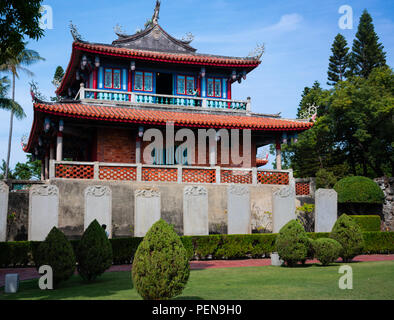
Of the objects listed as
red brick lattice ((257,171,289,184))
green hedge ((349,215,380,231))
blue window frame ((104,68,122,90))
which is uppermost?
blue window frame ((104,68,122,90))

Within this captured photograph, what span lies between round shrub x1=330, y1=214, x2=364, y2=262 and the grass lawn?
1598mm

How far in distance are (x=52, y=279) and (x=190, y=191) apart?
27.7 ft

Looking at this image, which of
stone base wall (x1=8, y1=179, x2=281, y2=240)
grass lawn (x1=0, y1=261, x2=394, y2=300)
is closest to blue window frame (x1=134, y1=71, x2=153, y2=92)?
stone base wall (x1=8, y1=179, x2=281, y2=240)

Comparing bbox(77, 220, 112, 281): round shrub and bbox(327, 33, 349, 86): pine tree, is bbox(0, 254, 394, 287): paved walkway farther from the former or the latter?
bbox(327, 33, 349, 86): pine tree

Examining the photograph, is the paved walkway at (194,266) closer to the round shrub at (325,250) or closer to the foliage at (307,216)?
the round shrub at (325,250)

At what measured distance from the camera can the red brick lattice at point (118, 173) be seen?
21266 millimetres

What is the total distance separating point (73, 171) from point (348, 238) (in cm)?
1262

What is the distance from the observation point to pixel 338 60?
51.9 metres

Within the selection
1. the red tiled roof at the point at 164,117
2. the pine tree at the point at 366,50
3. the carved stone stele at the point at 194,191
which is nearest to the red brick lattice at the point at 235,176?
the red tiled roof at the point at 164,117

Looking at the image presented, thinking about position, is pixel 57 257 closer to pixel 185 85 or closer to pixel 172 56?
pixel 172 56

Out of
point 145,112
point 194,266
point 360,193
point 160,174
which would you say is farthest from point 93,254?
point 360,193

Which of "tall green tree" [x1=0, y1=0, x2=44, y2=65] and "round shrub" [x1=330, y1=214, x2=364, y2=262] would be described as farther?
"round shrub" [x1=330, y1=214, x2=364, y2=262]

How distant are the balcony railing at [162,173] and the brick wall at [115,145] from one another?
1.70 meters

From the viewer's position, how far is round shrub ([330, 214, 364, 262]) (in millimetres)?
15414
